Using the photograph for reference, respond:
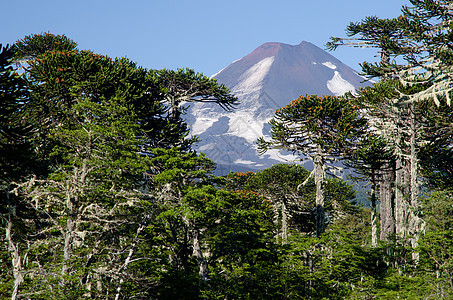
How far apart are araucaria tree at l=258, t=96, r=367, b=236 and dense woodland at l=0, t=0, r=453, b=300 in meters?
0.10

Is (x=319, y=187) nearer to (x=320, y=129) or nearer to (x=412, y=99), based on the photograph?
(x=320, y=129)

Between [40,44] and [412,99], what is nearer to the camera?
[412,99]

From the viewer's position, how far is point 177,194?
16.1 m

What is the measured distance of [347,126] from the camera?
77.6 ft

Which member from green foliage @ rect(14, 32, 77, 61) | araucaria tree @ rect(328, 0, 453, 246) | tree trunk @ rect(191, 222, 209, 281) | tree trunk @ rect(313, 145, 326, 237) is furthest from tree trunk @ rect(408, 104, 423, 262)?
green foliage @ rect(14, 32, 77, 61)

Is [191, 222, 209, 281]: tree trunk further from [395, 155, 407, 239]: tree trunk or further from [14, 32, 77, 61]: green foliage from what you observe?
[14, 32, 77, 61]: green foliage

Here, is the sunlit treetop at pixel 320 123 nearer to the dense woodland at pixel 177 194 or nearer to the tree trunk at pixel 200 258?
the dense woodland at pixel 177 194

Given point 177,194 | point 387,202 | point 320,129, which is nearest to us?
point 177,194

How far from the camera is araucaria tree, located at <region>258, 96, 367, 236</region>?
23.8 meters

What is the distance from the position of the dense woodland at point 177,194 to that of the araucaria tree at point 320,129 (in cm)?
10

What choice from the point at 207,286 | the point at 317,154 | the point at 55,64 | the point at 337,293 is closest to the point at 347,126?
the point at 317,154

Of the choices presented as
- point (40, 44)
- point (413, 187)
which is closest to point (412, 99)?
→ point (413, 187)

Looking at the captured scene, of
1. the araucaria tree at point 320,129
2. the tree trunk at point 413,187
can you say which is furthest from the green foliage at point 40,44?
the tree trunk at point 413,187

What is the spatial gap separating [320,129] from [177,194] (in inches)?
493
